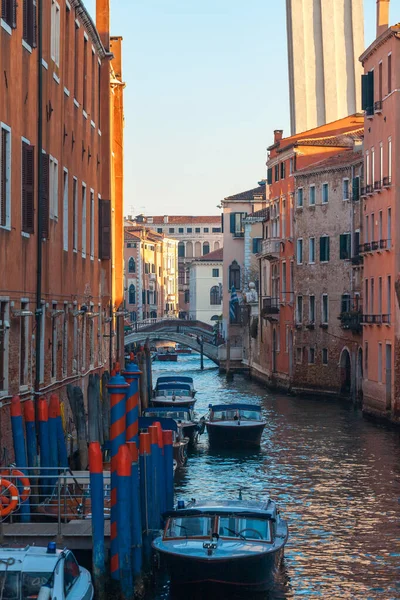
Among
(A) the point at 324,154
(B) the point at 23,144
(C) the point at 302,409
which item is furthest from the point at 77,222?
(A) the point at 324,154

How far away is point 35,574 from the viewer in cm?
1162

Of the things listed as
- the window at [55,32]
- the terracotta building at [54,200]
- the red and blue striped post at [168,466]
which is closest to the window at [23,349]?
the terracotta building at [54,200]

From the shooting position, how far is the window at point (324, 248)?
5112 centimetres

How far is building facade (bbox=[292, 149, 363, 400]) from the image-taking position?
47.8 metres

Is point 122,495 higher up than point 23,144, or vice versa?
point 23,144

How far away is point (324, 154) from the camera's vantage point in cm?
5512

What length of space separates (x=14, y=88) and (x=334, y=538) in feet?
30.1

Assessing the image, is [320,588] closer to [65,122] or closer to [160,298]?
[65,122]

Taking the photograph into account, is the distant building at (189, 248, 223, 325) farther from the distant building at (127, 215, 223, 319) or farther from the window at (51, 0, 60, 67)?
the window at (51, 0, 60, 67)

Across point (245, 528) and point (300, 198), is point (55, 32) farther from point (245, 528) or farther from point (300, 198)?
point (300, 198)

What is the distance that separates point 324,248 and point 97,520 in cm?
3804

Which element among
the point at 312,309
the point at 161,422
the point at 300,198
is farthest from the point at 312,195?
the point at 161,422

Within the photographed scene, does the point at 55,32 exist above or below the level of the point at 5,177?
above

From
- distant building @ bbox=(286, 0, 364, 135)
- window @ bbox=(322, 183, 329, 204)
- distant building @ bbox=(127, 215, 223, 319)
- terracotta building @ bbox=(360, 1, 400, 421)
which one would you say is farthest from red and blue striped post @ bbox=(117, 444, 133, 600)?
distant building @ bbox=(127, 215, 223, 319)
